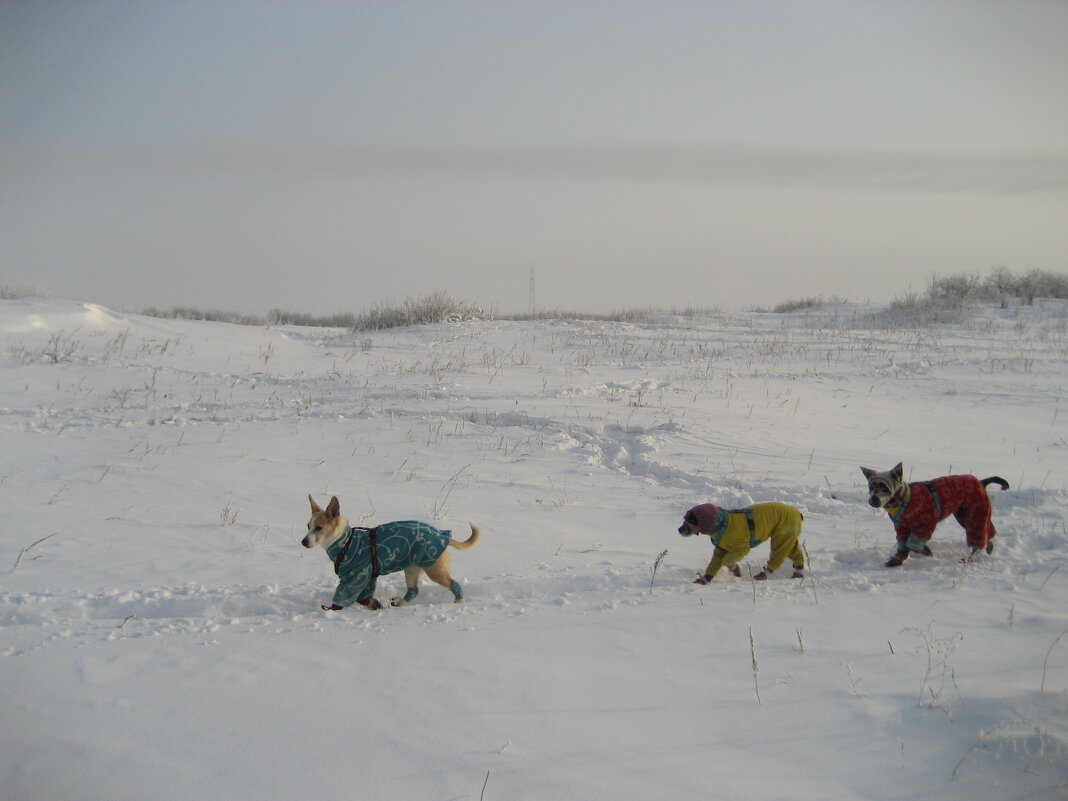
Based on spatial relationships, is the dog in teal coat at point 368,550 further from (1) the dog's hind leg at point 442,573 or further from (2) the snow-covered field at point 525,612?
(2) the snow-covered field at point 525,612

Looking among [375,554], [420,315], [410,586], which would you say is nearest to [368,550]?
[375,554]

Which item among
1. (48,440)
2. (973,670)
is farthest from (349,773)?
(48,440)

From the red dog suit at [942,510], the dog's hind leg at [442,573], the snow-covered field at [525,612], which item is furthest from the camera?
the red dog suit at [942,510]

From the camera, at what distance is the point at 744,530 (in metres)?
4.83

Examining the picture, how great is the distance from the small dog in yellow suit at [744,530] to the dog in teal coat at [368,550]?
174 centimetres

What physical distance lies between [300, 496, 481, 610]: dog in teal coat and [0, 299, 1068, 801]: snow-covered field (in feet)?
0.59

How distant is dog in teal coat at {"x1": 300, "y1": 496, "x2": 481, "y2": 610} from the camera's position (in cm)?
442

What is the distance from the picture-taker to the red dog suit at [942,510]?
500 cm

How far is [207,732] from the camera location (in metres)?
3.07

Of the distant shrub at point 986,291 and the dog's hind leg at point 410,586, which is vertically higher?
the distant shrub at point 986,291

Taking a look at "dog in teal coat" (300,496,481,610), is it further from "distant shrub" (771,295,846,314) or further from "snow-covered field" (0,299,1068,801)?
"distant shrub" (771,295,846,314)

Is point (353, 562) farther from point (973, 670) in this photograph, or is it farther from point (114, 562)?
point (973, 670)

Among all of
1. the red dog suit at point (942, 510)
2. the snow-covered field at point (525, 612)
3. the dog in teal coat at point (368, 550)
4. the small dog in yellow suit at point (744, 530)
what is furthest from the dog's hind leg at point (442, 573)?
the red dog suit at point (942, 510)

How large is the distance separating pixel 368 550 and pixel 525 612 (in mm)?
1053
